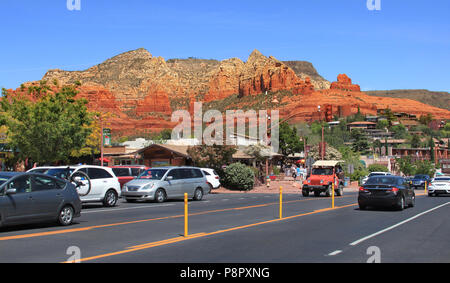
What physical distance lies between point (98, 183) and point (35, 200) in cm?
812

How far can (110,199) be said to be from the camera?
22.0 metres

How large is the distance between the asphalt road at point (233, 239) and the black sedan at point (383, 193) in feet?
6.38

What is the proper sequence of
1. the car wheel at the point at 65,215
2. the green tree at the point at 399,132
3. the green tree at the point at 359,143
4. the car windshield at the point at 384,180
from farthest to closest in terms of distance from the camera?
1. the green tree at the point at 399,132
2. the green tree at the point at 359,143
3. the car windshield at the point at 384,180
4. the car wheel at the point at 65,215

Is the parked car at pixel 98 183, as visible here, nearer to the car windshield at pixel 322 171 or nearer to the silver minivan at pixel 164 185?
the silver minivan at pixel 164 185

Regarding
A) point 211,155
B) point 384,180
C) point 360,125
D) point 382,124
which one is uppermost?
point 382,124

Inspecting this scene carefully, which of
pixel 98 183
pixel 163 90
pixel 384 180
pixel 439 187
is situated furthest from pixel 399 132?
pixel 98 183

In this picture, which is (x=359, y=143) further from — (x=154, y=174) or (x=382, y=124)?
(x=154, y=174)

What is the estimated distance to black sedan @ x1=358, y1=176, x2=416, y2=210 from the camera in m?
20.7

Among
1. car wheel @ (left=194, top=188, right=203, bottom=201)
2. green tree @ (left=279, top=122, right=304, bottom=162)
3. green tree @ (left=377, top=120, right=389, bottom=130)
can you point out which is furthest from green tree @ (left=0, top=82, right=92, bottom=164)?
green tree @ (left=377, top=120, right=389, bottom=130)

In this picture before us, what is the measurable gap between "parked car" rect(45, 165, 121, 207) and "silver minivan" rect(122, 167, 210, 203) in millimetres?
1821

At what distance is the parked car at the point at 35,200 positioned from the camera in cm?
1259

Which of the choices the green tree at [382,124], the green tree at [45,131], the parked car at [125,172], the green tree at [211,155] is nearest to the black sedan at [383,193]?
the parked car at [125,172]

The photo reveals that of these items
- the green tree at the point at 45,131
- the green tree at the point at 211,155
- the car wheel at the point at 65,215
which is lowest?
the car wheel at the point at 65,215
